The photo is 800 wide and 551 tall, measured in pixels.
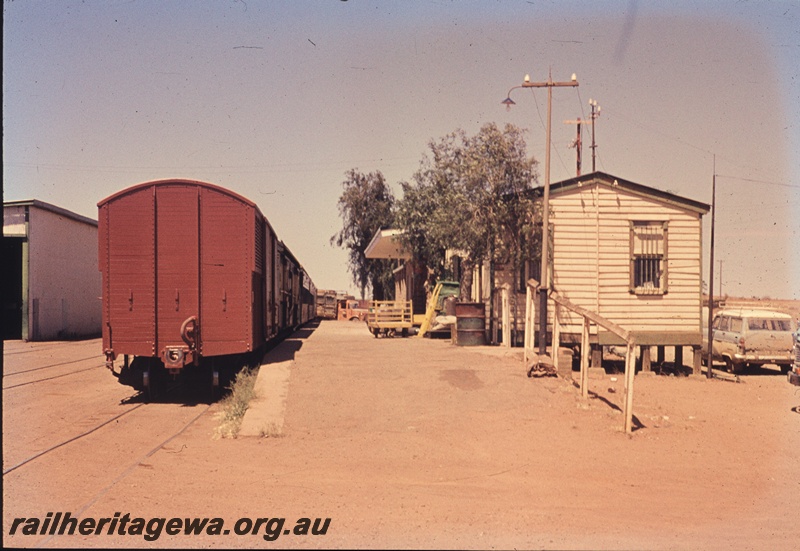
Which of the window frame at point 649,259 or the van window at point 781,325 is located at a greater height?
the window frame at point 649,259

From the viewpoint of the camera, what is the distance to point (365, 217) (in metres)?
52.3

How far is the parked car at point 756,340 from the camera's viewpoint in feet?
66.1

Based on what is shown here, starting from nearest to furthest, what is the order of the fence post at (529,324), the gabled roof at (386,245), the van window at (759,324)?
the fence post at (529,324) < the van window at (759,324) < the gabled roof at (386,245)

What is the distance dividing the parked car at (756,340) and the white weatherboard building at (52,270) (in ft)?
79.8

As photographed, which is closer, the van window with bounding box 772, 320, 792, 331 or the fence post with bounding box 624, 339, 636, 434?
the fence post with bounding box 624, 339, 636, 434

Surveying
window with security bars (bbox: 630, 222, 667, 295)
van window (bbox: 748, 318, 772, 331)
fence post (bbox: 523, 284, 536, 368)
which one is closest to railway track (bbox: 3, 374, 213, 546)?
fence post (bbox: 523, 284, 536, 368)

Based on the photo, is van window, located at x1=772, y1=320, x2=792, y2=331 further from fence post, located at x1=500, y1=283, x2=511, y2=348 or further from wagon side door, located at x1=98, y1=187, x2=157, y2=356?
wagon side door, located at x1=98, y1=187, x2=157, y2=356

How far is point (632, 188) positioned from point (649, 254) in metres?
1.78

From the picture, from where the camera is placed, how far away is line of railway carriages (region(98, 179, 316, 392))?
12.9 meters

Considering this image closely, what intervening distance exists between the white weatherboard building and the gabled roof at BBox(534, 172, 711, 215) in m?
20.1

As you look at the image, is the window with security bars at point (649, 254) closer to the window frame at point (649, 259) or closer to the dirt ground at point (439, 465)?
the window frame at point (649, 259)

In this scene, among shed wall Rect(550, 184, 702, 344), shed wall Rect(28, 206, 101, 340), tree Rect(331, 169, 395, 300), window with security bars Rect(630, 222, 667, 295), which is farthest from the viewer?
tree Rect(331, 169, 395, 300)

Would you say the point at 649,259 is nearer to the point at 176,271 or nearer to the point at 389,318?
the point at 389,318

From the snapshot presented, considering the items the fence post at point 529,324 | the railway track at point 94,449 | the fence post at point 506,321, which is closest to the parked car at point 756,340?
the fence post at point 506,321
